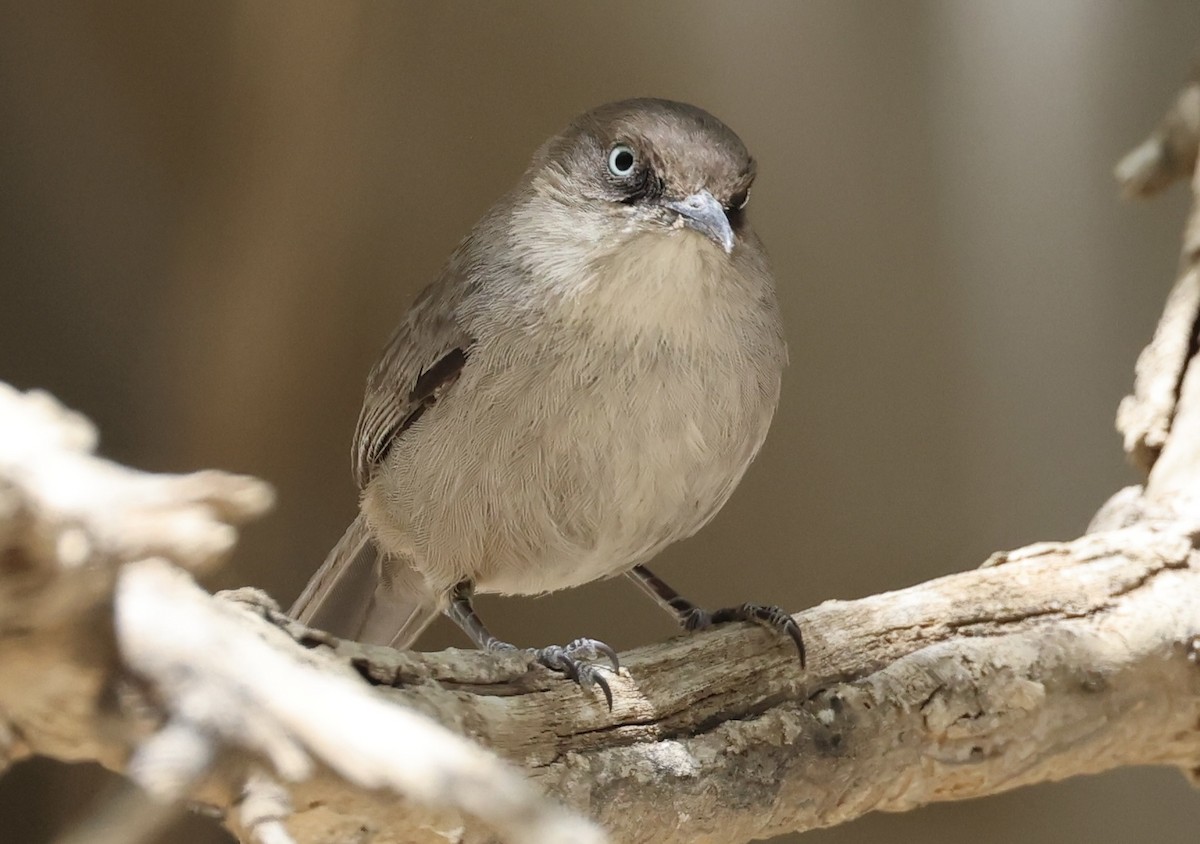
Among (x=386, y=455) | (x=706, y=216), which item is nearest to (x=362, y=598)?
(x=386, y=455)

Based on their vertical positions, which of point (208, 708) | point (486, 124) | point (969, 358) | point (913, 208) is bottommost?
point (208, 708)

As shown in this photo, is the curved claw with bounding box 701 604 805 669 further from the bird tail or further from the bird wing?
the bird tail

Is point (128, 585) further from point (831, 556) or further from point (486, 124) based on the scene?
point (831, 556)

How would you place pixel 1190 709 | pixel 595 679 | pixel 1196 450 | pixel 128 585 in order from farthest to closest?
pixel 1196 450 < pixel 1190 709 < pixel 595 679 < pixel 128 585

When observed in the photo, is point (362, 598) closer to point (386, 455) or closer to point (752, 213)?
point (386, 455)

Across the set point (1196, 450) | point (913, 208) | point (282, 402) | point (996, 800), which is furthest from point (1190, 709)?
point (282, 402)

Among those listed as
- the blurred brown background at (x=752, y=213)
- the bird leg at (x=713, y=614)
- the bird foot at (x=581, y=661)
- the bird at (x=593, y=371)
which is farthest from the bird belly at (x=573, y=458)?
the blurred brown background at (x=752, y=213)
